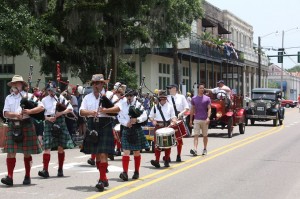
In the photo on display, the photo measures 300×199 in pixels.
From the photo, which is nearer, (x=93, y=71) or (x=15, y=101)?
(x=15, y=101)

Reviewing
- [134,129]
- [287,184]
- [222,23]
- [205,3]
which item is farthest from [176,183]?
[222,23]

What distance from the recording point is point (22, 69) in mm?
40562

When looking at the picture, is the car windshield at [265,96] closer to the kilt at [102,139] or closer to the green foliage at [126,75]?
the green foliage at [126,75]

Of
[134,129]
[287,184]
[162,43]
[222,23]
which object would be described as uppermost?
[222,23]

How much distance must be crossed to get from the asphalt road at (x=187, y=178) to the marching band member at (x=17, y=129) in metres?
0.48

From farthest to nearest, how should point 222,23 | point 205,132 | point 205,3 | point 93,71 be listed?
point 222,23 → point 205,3 → point 93,71 → point 205,132

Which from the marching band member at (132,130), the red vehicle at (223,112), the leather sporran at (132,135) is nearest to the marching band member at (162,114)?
the marching band member at (132,130)

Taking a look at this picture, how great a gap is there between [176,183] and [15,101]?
3.18 m

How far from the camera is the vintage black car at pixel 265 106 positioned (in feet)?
99.6

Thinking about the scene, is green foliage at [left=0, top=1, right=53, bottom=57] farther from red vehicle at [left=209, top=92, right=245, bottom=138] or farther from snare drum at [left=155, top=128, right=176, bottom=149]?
snare drum at [left=155, top=128, right=176, bottom=149]

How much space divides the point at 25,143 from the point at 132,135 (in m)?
1.99

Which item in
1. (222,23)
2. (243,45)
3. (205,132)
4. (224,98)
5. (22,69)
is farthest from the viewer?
(243,45)

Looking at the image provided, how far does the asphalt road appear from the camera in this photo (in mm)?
9547

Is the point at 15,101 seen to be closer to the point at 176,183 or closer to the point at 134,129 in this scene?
the point at 134,129
